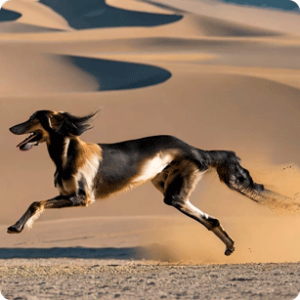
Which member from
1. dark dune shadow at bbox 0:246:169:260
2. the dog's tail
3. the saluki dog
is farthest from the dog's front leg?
dark dune shadow at bbox 0:246:169:260

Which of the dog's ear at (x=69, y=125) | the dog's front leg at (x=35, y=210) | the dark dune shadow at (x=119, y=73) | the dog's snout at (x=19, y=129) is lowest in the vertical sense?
the dark dune shadow at (x=119, y=73)

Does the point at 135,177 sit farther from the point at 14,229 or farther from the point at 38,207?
the point at 14,229

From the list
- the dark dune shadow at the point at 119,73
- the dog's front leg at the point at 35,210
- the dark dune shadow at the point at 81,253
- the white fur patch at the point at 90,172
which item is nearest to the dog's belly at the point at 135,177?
the white fur patch at the point at 90,172

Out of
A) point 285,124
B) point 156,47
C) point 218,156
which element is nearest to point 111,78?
point 156,47

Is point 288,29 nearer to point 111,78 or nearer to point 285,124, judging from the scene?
point 111,78

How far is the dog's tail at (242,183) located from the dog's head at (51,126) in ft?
5.36

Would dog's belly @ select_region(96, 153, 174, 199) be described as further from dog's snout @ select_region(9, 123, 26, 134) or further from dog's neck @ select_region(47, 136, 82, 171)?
dog's snout @ select_region(9, 123, 26, 134)

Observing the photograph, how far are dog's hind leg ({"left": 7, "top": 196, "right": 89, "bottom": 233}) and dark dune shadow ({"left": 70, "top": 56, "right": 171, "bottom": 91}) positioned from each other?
19431 millimetres

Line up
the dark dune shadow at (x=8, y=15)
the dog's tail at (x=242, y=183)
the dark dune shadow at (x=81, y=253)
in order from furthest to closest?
the dark dune shadow at (x=8, y=15) → the dark dune shadow at (x=81, y=253) → the dog's tail at (x=242, y=183)

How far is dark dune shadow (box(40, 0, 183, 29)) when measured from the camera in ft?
128

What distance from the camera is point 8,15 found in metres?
39.4

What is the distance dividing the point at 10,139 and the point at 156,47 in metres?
17.1

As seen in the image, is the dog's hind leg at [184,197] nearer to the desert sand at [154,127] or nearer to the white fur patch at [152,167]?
the white fur patch at [152,167]

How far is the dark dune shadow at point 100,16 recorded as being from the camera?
128 feet
